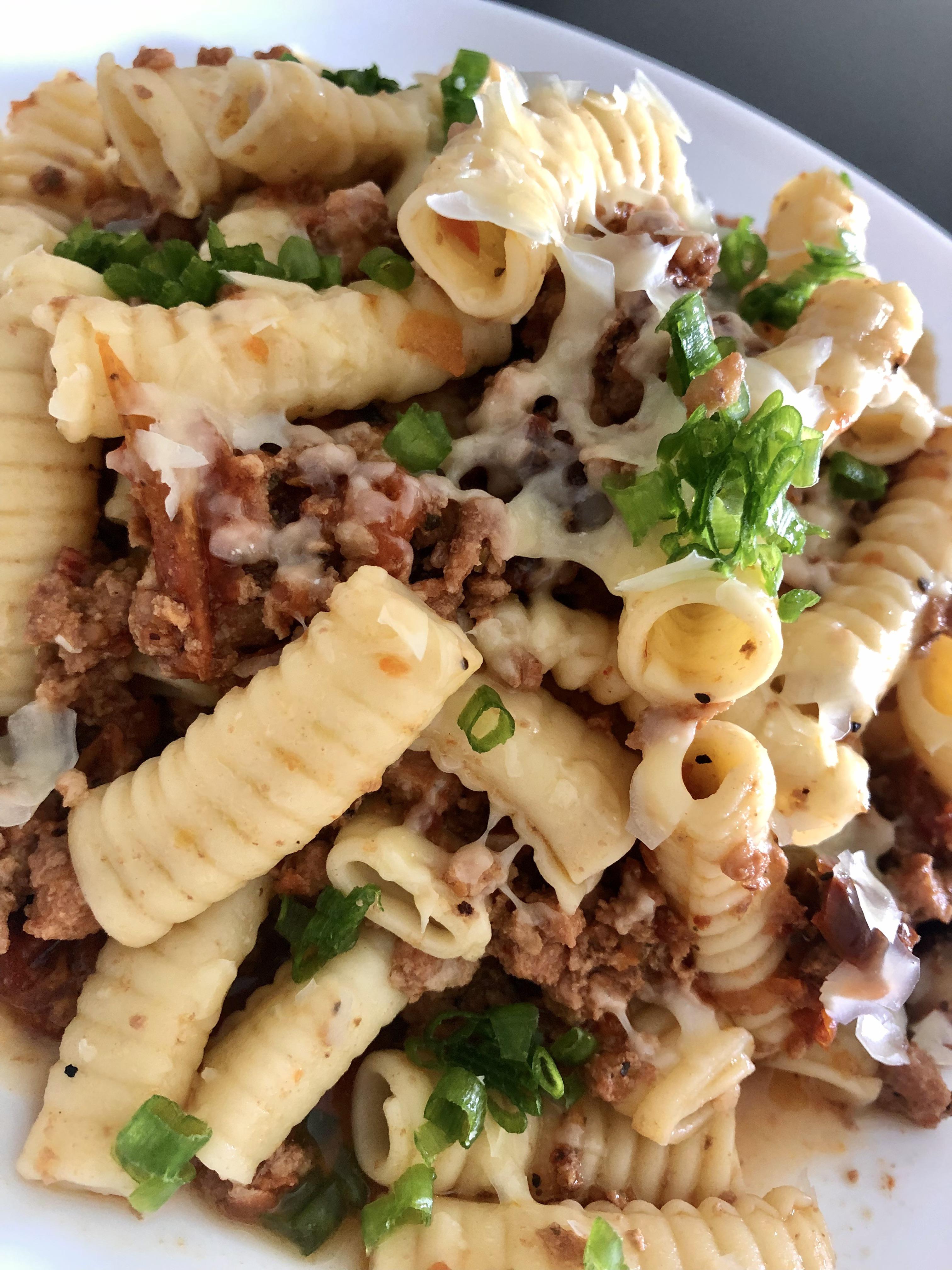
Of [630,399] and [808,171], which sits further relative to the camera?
[808,171]

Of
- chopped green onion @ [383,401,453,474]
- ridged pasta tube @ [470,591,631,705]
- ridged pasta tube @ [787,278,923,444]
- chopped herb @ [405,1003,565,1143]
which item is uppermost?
ridged pasta tube @ [787,278,923,444]

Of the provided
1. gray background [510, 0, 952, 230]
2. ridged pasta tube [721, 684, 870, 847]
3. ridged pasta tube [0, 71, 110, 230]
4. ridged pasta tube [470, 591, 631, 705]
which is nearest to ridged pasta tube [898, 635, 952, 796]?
ridged pasta tube [721, 684, 870, 847]

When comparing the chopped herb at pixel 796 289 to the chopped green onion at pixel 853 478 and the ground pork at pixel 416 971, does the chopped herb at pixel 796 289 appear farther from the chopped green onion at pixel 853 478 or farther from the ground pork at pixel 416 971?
the ground pork at pixel 416 971

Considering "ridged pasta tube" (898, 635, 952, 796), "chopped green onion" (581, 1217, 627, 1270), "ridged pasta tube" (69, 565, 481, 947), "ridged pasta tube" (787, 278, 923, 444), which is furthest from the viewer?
"ridged pasta tube" (898, 635, 952, 796)

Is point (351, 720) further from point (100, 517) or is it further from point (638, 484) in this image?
point (100, 517)

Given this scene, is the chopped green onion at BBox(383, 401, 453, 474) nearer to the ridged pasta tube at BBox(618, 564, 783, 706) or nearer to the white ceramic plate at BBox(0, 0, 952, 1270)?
the ridged pasta tube at BBox(618, 564, 783, 706)

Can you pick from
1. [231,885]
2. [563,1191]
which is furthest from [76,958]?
[563,1191]
